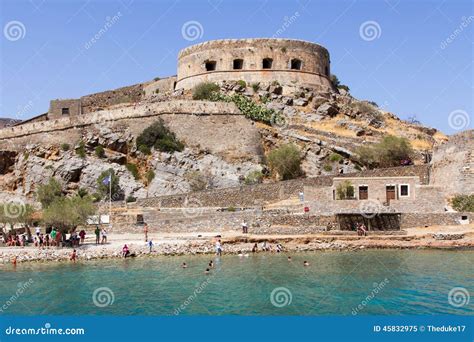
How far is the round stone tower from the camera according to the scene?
4534 centimetres

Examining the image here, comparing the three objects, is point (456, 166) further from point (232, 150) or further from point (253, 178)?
point (232, 150)

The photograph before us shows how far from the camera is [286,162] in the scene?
34.8 meters

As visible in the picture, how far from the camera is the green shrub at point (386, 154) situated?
3603 centimetres

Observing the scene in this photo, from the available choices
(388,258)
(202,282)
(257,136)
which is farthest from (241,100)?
(202,282)

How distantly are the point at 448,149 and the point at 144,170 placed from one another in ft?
56.2

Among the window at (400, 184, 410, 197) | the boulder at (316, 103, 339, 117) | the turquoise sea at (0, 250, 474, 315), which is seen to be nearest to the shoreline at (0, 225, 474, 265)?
the turquoise sea at (0, 250, 474, 315)

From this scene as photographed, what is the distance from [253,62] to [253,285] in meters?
29.7

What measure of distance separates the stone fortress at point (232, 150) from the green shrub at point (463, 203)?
0.52 m

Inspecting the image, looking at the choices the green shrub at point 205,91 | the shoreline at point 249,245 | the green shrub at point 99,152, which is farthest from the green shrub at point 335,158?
Result: the green shrub at point 99,152

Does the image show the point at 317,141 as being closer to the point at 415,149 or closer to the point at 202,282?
the point at 415,149

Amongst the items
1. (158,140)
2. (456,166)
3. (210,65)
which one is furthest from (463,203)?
(210,65)

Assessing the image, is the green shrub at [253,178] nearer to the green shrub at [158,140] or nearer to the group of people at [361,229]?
the green shrub at [158,140]

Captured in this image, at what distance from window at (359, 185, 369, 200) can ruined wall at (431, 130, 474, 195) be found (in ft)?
14.6

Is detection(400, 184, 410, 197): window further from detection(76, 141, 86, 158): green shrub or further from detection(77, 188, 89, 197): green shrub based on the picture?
detection(76, 141, 86, 158): green shrub
